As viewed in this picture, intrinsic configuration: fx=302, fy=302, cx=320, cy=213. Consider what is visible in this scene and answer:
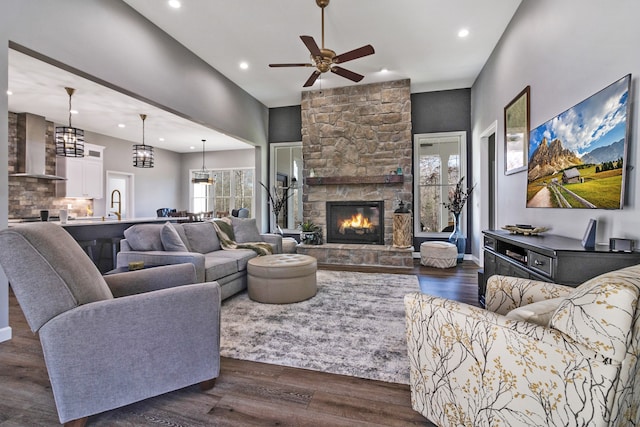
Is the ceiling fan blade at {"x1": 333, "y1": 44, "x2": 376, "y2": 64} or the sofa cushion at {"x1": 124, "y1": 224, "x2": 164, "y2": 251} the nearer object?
the sofa cushion at {"x1": 124, "y1": 224, "x2": 164, "y2": 251}

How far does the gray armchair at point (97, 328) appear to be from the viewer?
4.50ft

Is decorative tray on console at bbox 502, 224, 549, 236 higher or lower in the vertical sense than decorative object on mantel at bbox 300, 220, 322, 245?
higher

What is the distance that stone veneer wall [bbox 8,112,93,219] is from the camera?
6.04 m

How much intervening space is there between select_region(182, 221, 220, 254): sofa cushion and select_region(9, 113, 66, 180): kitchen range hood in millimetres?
4766

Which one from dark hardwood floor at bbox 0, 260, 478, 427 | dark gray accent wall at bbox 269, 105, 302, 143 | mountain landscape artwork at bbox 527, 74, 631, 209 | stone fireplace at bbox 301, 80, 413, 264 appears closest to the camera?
dark hardwood floor at bbox 0, 260, 478, 427

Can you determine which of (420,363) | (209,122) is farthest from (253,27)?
(420,363)

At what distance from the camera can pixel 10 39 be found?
243cm

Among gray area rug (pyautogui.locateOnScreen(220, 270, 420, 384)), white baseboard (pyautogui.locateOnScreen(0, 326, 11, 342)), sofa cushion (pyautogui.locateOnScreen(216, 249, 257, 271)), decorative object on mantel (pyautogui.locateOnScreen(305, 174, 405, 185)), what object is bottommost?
gray area rug (pyautogui.locateOnScreen(220, 270, 420, 384))

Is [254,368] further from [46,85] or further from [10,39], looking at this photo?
[46,85]

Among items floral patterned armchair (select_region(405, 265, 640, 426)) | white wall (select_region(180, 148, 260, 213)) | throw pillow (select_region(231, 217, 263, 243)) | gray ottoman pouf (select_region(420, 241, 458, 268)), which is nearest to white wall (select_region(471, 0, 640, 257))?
gray ottoman pouf (select_region(420, 241, 458, 268))

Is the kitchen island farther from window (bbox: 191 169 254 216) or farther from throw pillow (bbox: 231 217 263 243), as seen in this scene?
window (bbox: 191 169 254 216)

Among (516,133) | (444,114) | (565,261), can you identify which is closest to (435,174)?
(444,114)

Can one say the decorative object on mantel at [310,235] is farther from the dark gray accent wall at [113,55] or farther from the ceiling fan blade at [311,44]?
the ceiling fan blade at [311,44]

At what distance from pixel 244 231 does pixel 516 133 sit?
3.84 m
